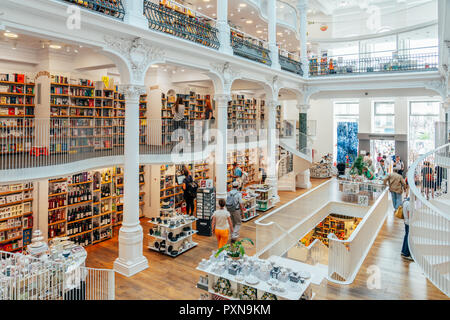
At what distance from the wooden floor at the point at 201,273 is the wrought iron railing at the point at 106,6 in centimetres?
513

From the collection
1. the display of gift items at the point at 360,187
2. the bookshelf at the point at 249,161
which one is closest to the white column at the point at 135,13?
the bookshelf at the point at 249,161

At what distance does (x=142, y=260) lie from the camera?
22.0 feet

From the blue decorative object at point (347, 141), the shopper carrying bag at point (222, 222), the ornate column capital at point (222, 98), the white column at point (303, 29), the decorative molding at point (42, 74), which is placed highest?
the white column at point (303, 29)

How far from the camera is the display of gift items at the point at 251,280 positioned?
4422 mm

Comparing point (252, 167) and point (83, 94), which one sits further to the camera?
point (252, 167)

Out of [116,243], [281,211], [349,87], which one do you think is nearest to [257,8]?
[349,87]

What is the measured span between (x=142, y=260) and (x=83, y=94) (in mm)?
4697

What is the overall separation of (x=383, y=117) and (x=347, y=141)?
96.2 inches

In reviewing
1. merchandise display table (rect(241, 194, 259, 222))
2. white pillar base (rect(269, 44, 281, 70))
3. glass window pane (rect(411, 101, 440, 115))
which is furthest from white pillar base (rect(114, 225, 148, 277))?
glass window pane (rect(411, 101, 440, 115))

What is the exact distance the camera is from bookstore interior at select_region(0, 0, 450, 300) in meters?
5.11

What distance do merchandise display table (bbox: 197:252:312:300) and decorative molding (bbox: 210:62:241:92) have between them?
5.58 meters

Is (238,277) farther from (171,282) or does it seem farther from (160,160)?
(160,160)

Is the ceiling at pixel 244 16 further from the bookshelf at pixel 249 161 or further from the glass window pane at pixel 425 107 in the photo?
the glass window pane at pixel 425 107
